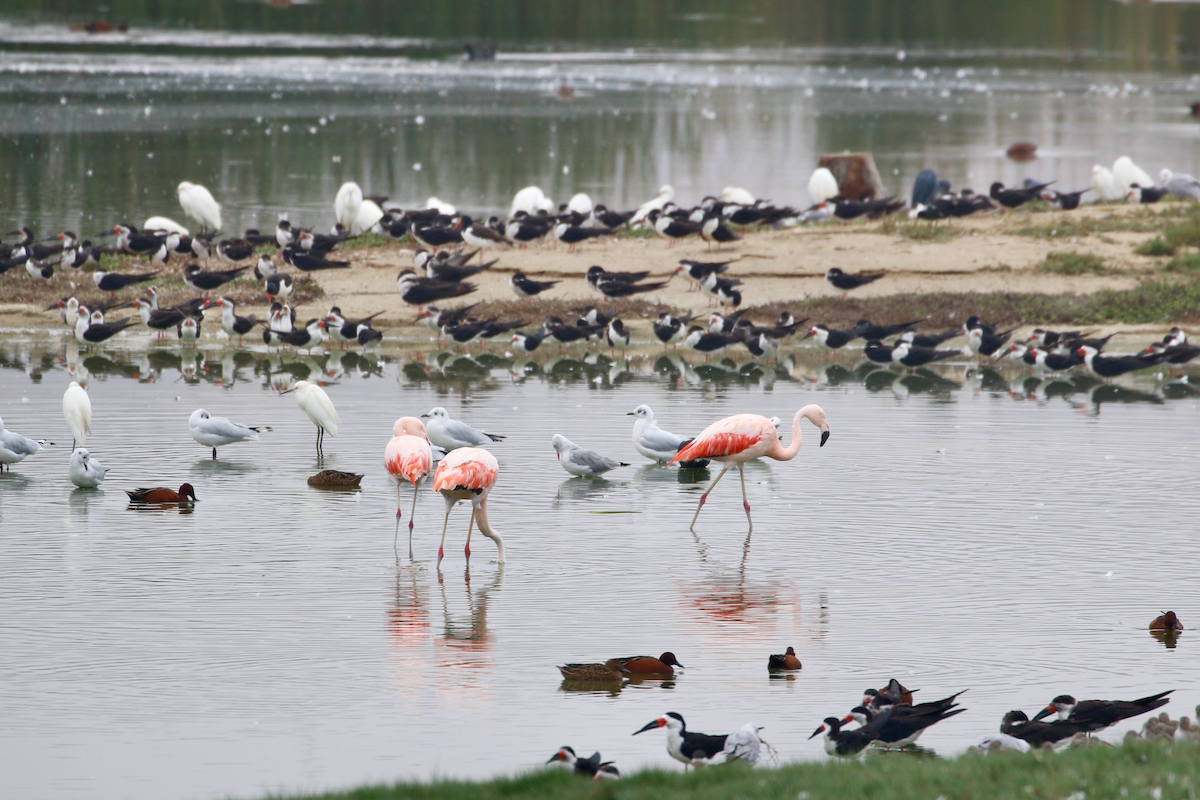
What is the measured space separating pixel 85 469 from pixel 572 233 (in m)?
13.6

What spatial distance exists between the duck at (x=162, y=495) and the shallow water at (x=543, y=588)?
11.8 inches

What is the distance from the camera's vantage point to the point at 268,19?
99.6 metres

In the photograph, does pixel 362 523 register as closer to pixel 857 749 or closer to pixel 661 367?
pixel 857 749

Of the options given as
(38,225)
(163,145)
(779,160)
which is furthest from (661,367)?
(163,145)

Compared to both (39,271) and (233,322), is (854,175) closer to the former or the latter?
(233,322)

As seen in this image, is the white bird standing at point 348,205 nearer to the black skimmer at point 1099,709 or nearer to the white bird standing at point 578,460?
the white bird standing at point 578,460

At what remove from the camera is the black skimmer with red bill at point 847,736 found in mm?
7383

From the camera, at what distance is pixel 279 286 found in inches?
913

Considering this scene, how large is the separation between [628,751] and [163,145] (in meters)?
42.2

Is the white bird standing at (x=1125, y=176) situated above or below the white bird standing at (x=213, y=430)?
above

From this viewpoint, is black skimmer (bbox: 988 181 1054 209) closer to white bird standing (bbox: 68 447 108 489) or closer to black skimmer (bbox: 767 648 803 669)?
white bird standing (bbox: 68 447 108 489)

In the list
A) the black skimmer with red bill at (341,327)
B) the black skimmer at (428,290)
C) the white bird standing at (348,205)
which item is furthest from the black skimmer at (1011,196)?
the black skimmer with red bill at (341,327)

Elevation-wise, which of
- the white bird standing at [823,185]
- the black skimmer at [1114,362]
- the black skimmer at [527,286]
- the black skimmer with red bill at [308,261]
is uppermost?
the white bird standing at [823,185]

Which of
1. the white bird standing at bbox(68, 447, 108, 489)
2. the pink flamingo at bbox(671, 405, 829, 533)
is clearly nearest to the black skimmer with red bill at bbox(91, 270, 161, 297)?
the white bird standing at bbox(68, 447, 108, 489)
